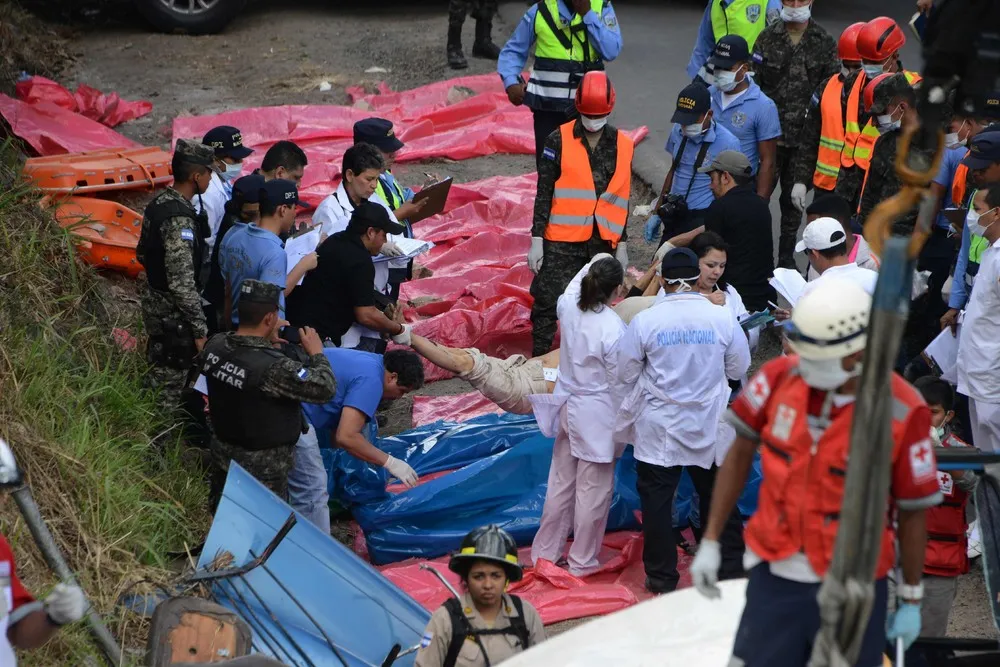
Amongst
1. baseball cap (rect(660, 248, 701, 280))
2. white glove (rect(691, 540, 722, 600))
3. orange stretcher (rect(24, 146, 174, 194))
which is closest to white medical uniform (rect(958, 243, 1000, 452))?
baseball cap (rect(660, 248, 701, 280))

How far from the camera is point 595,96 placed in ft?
23.3

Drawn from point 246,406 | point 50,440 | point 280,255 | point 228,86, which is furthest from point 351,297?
point 228,86

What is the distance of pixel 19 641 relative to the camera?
135 inches

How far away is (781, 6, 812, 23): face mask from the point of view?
8.63 metres

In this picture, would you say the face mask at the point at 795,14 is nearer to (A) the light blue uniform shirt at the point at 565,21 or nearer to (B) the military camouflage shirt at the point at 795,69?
(B) the military camouflage shirt at the point at 795,69

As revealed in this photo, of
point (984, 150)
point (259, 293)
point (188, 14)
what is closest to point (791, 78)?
point (984, 150)

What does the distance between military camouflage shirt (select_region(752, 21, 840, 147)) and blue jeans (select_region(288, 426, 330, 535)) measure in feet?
14.7

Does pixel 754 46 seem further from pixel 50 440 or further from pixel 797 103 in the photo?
pixel 50 440

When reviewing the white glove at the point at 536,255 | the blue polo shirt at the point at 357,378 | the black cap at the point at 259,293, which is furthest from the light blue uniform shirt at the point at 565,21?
the black cap at the point at 259,293

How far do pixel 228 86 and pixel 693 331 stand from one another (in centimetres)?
815

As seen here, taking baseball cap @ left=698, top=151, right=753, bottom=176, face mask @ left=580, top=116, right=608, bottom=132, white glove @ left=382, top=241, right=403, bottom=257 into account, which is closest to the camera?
white glove @ left=382, top=241, right=403, bottom=257

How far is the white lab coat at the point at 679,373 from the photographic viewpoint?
545 cm

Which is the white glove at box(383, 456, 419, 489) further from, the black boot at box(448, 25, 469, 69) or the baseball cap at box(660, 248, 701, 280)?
the black boot at box(448, 25, 469, 69)

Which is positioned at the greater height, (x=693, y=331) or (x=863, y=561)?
(x=863, y=561)
